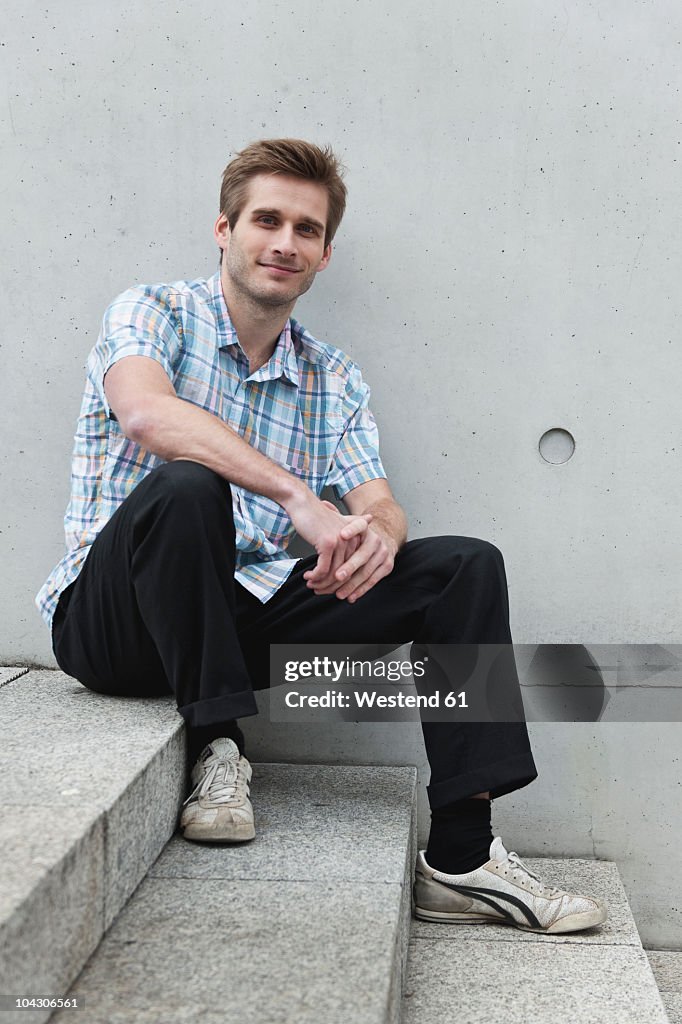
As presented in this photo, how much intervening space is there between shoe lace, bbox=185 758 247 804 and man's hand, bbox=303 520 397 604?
0.39m

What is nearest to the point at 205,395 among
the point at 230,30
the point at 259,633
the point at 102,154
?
the point at 259,633

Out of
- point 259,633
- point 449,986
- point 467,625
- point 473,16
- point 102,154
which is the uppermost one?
point 473,16

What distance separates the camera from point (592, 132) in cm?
246

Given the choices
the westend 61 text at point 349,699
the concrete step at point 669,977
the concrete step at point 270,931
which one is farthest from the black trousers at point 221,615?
the concrete step at point 669,977

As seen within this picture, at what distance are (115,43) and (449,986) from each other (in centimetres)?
226

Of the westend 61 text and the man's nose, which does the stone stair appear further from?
the man's nose

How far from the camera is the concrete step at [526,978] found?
5.72ft

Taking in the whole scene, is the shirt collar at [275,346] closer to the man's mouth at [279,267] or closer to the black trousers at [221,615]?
the man's mouth at [279,267]

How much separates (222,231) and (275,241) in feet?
0.69

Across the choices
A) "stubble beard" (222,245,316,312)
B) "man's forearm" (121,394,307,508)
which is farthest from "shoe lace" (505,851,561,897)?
"stubble beard" (222,245,316,312)

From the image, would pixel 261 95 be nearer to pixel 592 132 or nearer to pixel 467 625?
pixel 592 132

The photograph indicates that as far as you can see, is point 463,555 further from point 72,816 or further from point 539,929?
point 72,816

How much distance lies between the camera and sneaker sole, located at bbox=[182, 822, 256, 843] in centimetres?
183

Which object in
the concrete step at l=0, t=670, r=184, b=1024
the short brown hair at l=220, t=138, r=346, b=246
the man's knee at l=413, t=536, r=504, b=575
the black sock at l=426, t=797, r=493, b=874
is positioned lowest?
the black sock at l=426, t=797, r=493, b=874
